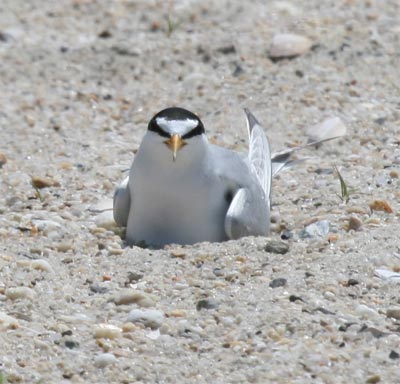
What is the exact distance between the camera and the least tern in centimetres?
495

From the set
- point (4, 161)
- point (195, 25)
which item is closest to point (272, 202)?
point (4, 161)

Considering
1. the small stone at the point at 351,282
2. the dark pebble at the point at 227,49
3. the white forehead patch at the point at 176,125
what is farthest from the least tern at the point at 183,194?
the dark pebble at the point at 227,49

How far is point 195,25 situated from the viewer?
778 centimetres

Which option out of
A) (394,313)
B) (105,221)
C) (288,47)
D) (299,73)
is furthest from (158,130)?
(288,47)

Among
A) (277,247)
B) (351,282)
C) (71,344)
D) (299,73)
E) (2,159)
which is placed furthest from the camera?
(299,73)

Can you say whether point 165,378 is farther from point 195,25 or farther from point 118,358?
point 195,25

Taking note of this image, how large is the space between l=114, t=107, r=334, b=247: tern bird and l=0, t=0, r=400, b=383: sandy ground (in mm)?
134

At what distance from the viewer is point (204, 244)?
488 centimetres

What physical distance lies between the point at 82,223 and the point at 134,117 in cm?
157

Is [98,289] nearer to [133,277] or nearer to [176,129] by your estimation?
[133,277]

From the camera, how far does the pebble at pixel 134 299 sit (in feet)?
13.9

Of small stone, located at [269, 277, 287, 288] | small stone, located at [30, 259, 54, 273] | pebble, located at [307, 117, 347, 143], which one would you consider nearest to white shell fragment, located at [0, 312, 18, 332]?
small stone, located at [30, 259, 54, 273]

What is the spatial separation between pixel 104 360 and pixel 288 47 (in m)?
3.84

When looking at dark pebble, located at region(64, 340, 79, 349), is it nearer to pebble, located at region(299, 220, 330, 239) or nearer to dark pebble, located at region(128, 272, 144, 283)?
dark pebble, located at region(128, 272, 144, 283)
